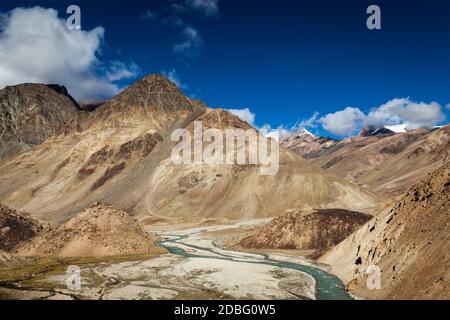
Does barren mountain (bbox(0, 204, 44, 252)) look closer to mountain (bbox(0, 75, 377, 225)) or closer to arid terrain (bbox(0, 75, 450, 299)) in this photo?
arid terrain (bbox(0, 75, 450, 299))

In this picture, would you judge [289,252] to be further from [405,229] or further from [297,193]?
[297,193]

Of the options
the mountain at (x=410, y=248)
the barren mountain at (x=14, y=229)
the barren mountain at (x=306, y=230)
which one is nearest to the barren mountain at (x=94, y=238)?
the barren mountain at (x=14, y=229)

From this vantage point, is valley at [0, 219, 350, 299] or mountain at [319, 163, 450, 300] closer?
mountain at [319, 163, 450, 300]

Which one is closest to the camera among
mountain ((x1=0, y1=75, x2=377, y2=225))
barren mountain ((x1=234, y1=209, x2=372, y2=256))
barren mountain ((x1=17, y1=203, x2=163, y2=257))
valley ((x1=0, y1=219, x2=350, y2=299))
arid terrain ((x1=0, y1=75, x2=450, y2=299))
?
arid terrain ((x1=0, y1=75, x2=450, y2=299))

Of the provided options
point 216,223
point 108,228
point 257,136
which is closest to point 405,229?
point 108,228

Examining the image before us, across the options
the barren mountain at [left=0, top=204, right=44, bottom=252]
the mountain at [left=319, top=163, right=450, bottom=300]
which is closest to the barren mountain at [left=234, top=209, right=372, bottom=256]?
the mountain at [left=319, top=163, right=450, bottom=300]

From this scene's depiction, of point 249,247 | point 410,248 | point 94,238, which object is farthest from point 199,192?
point 410,248
